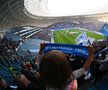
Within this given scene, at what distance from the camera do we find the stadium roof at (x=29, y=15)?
3678mm

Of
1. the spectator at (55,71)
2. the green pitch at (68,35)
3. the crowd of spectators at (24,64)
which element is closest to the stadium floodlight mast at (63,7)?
the green pitch at (68,35)

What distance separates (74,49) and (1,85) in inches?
40.0

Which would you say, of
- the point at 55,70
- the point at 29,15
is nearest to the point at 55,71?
the point at 55,70

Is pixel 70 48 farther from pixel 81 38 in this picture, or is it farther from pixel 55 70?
pixel 55 70

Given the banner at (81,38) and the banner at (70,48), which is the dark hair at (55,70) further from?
the banner at (81,38)

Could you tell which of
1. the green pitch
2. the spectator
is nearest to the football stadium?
the green pitch

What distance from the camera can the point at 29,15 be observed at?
12.5ft

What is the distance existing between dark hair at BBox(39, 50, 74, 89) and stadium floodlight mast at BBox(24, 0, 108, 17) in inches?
70.1

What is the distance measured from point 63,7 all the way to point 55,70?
187 cm

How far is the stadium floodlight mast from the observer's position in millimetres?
3652

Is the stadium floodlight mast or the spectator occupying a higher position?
the stadium floodlight mast

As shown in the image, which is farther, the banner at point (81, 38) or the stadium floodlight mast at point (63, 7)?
the banner at point (81, 38)

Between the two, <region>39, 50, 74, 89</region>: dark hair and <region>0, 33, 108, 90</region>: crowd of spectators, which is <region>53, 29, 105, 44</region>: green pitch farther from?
<region>39, 50, 74, 89</region>: dark hair

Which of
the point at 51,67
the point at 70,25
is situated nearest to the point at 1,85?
the point at 70,25
